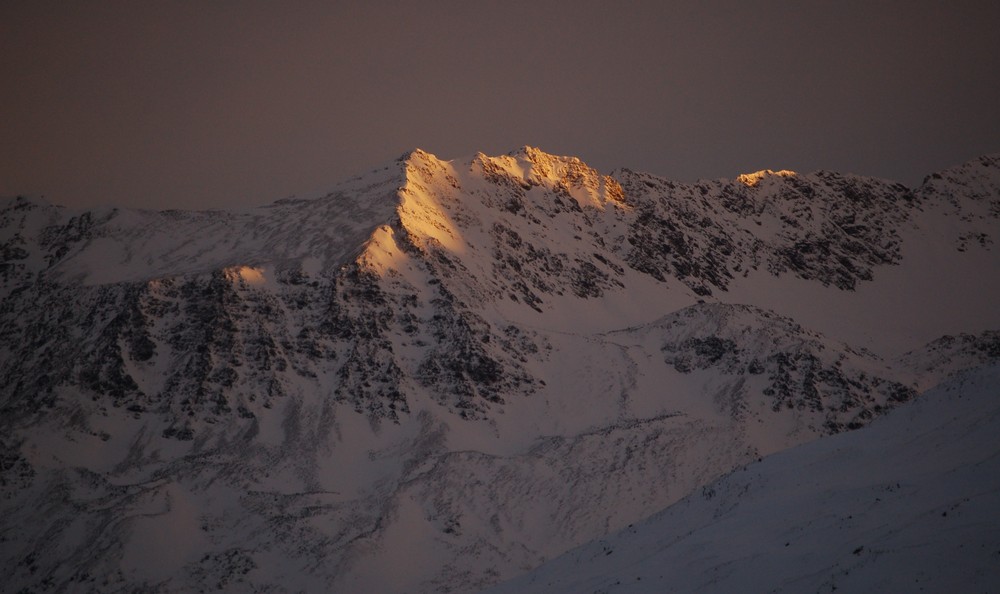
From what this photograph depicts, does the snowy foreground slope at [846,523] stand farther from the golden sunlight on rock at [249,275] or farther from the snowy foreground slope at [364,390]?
the golden sunlight on rock at [249,275]

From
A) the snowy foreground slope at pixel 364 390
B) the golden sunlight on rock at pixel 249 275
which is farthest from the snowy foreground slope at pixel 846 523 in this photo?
the golden sunlight on rock at pixel 249 275

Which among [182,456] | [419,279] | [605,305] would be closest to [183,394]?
[182,456]

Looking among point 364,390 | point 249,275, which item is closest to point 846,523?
point 364,390

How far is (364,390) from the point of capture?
308 ft

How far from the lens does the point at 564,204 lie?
535 ft

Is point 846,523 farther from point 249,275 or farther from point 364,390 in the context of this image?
point 249,275

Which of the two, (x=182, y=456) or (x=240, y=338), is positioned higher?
(x=240, y=338)

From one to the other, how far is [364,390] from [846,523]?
72204 mm

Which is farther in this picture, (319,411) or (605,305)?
(605,305)

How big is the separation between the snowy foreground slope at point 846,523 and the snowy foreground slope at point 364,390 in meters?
20.1

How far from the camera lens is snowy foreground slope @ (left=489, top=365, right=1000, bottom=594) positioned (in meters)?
23.1

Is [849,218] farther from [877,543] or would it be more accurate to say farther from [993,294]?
[877,543]

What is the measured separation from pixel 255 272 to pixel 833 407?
7527 cm

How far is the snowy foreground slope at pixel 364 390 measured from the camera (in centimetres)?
7450
